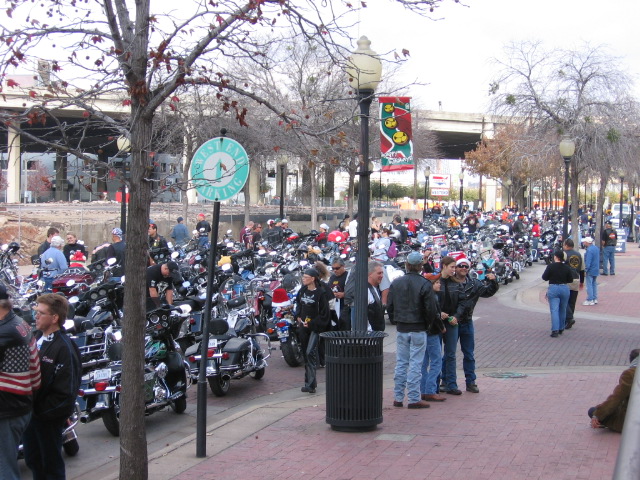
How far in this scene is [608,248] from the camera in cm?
2848

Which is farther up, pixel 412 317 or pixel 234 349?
pixel 412 317


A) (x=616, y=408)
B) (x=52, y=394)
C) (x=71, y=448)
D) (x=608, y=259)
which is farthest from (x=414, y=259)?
(x=608, y=259)

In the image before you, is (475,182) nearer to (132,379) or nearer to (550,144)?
(550,144)

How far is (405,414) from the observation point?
30.1ft

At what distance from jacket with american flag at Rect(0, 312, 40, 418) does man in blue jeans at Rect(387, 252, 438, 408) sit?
4.71m

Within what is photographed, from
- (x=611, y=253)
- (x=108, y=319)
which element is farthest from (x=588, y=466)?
(x=611, y=253)

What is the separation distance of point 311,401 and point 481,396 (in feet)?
7.10

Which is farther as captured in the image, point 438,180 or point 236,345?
point 438,180

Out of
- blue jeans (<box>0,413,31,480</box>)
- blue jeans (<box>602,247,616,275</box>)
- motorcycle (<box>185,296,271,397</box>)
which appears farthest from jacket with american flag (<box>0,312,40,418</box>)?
blue jeans (<box>602,247,616,275</box>)

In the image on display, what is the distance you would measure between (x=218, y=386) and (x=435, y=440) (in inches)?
147

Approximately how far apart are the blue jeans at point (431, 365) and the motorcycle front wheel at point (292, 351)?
296cm

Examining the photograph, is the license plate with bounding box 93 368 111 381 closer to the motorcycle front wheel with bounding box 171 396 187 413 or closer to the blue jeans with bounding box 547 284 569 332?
the motorcycle front wheel with bounding box 171 396 187 413

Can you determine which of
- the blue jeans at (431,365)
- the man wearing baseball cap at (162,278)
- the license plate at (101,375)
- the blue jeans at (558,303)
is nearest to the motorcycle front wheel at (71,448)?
the license plate at (101,375)

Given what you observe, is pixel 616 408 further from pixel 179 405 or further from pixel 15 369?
pixel 15 369
